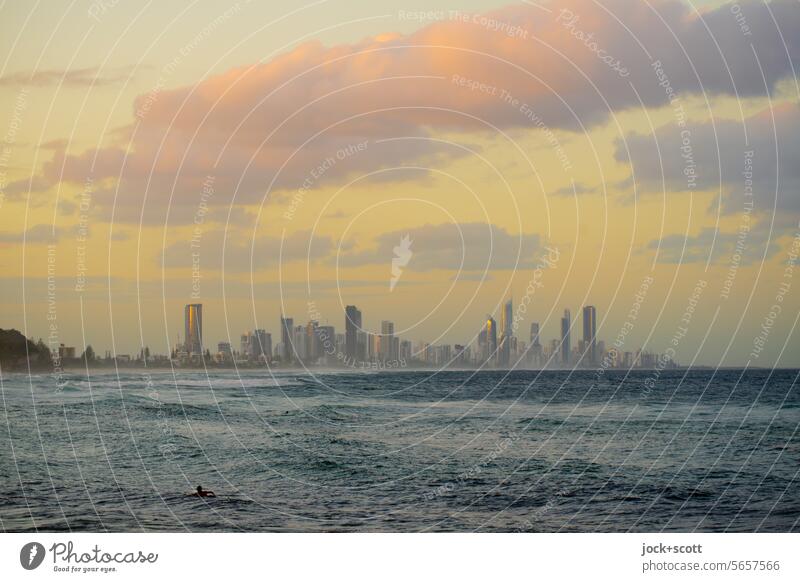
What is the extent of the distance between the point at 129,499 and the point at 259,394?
45982 mm

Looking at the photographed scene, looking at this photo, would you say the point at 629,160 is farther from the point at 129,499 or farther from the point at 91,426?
the point at 91,426

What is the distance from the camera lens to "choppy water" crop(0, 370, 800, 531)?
3391cm

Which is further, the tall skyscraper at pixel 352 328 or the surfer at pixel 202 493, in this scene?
the tall skyscraper at pixel 352 328

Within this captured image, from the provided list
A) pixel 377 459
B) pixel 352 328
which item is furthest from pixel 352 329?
pixel 377 459

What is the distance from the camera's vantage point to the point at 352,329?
6956 centimetres

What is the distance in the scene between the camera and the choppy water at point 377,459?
1335 inches

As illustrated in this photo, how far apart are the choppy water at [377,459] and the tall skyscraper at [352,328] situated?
3.95 m

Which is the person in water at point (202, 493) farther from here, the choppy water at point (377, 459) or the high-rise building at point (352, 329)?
the high-rise building at point (352, 329)

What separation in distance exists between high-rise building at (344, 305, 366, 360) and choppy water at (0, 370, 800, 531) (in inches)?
153

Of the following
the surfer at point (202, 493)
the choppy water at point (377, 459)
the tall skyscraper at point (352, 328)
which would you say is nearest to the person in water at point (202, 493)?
the surfer at point (202, 493)

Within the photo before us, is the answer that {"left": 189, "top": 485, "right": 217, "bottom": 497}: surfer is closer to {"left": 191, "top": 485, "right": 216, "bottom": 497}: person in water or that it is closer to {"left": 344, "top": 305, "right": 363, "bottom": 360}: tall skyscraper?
{"left": 191, "top": 485, "right": 216, "bottom": 497}: person in water

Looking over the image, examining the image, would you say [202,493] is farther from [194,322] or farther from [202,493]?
[194,322]

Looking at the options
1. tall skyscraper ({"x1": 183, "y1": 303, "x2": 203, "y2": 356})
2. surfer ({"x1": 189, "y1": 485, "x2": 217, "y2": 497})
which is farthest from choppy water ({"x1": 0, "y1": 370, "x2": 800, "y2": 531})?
tall skyscraper ({"x1": 183, "y1": 303, "x2": 203, "y2": 356})

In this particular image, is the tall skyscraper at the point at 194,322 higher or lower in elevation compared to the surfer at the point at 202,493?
higher
